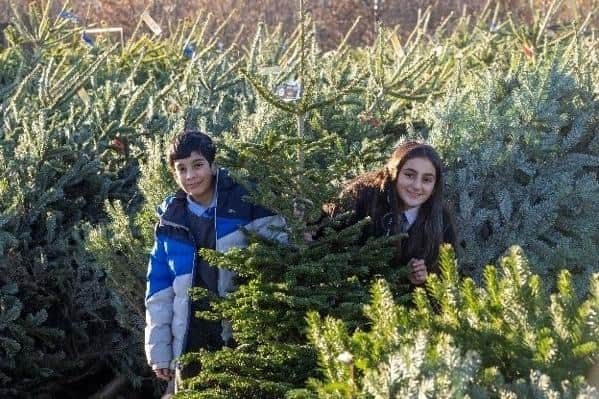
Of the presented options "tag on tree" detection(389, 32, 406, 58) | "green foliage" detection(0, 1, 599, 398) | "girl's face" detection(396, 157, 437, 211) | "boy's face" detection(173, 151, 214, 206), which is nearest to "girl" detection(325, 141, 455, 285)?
"girl's face" detection(396, 157, 437, 211)

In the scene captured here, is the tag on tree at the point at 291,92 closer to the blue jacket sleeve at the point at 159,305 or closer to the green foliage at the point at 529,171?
the blue jacket sleeve at the point at 159,305

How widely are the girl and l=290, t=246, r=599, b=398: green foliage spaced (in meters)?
0.95

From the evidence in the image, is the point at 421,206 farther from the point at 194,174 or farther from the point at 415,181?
the point at 194,174

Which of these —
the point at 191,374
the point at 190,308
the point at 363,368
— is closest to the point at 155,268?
the point at 190,308

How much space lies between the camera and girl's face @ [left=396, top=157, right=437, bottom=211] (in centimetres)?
347

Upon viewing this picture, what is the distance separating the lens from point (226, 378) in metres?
2.84

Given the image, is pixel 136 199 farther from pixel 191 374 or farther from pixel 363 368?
pixel 363 368

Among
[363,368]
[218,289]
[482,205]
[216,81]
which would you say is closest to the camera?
[363,368]

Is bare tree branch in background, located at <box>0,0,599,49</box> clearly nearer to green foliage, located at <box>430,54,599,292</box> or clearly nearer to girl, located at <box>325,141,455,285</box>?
green foliage, located at <box>430,54,599,292</box>

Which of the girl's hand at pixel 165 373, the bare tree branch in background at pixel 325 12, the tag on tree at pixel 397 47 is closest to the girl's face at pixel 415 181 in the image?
the girl's hand at pixel 165 373

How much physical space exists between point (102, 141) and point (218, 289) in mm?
2391

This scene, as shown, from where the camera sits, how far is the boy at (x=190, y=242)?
3.39m

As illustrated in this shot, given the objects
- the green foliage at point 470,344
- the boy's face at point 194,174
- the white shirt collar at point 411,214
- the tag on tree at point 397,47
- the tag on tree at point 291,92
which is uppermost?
the tag on tree at point 397,47

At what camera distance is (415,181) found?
137 inches
